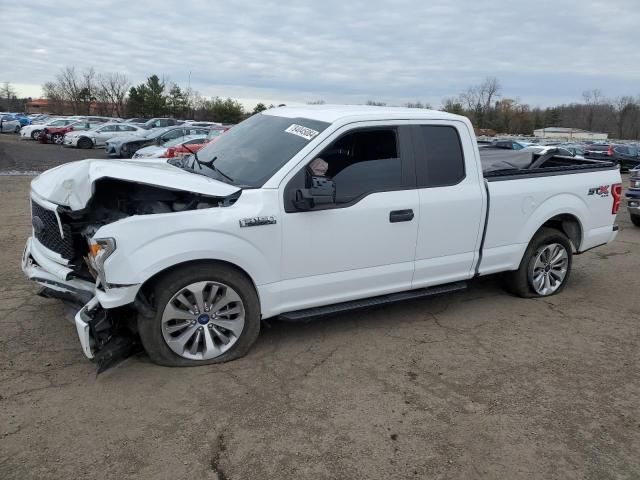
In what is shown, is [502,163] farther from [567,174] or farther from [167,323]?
[167,323]

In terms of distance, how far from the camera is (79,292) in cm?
405

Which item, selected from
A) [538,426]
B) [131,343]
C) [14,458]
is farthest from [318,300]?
[14,458]

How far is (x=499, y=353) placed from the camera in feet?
14.4

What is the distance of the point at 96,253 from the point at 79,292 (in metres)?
0.67

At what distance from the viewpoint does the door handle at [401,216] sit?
4340 mm

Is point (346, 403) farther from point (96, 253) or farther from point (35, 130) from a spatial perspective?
point (35, 130)

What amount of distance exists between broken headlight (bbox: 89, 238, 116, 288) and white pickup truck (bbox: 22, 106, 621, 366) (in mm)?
11

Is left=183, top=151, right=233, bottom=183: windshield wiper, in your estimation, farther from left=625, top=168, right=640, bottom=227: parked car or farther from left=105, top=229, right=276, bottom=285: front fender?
left=625, top=168, right=640, bottom=227: parked car

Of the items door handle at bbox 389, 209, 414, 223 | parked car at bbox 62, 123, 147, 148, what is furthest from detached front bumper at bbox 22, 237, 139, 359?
parked car at bbox 62, 123, 147, 148

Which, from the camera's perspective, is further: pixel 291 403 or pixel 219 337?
pixel 219 337

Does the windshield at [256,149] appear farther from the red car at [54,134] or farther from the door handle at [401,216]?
the red car at [54,134]

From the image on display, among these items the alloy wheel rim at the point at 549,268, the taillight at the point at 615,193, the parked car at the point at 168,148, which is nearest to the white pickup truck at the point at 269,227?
the alloy wheel rim at the point at 549,268

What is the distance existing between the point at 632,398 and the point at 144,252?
3586 mm

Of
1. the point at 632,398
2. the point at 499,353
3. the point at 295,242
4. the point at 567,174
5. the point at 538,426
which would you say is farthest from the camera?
the point at 567,174
